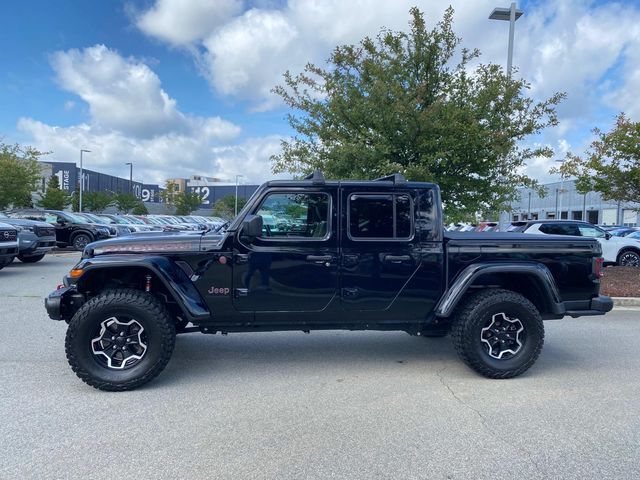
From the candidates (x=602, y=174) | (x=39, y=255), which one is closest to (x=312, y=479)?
(x=602, y=174)

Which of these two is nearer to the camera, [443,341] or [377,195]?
[377,195]

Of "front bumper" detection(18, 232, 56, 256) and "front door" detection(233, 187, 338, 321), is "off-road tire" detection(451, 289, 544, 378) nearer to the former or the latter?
"front door" detection(233, 187, 338, 321)

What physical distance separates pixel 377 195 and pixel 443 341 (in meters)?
2.48

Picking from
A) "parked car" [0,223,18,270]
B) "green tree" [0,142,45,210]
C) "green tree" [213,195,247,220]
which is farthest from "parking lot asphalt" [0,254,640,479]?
"green tree" [213,195,247,220]

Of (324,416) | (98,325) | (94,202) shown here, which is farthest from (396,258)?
(94,202)

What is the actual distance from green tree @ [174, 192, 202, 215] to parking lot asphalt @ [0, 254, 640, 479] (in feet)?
181

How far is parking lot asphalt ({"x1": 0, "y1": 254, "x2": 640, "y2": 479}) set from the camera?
306 cm

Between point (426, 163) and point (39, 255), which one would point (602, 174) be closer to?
point (426, 163)

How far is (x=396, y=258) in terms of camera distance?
15.1ft

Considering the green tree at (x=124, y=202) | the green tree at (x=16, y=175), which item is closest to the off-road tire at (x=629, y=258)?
the green tree at (x=16, y=175)

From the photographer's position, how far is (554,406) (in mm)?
4012

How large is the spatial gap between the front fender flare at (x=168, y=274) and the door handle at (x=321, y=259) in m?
1.07

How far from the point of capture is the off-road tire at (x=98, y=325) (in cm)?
419

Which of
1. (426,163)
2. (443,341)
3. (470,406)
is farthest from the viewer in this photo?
(426,163)
